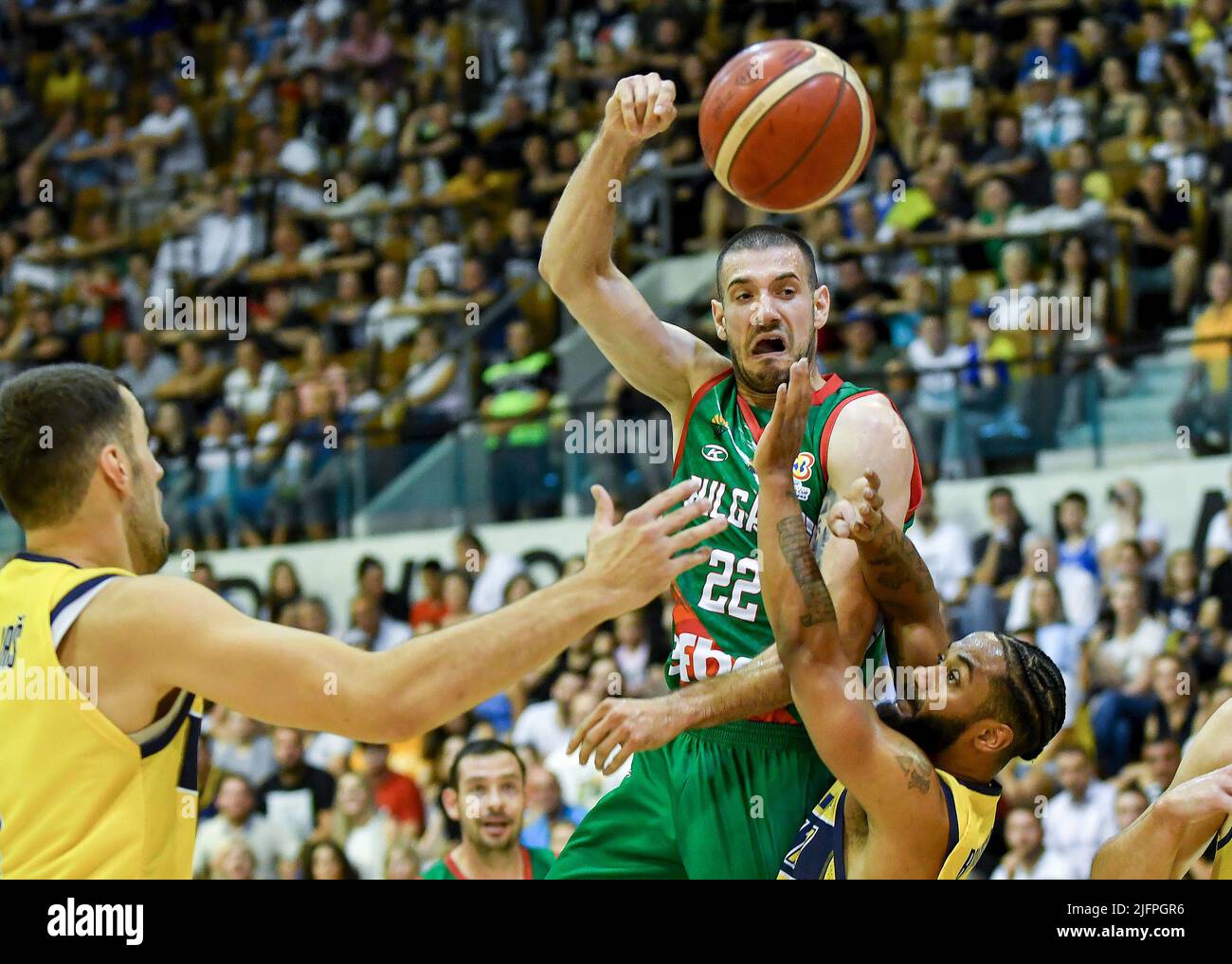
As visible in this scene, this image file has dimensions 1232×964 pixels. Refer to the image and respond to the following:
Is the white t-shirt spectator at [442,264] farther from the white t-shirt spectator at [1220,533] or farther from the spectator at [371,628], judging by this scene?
the white t-shirt spectator at [1220,533]

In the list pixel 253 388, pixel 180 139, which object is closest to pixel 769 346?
pixel 253 388

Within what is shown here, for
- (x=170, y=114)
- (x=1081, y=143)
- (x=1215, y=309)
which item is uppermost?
(x=170, y=114)

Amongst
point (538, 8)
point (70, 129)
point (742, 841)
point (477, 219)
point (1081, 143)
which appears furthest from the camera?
point (70, 129)

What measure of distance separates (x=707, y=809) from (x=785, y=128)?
75.2 inches

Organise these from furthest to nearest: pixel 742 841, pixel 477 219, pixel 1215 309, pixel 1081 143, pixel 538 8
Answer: pixel 538 8
pixel 477 219
pixel 1081 143
pixel 1215 309
pixel 742 841

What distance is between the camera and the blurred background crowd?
9.29 meters

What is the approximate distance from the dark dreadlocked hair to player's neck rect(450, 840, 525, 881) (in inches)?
105

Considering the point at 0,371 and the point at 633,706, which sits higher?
the point at 0,371

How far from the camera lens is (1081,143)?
11312mm

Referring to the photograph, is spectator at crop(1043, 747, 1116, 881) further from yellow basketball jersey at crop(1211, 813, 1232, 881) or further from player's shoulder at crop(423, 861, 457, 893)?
yellow basketball jersey at crop(1211, 813, 1232, 881)
